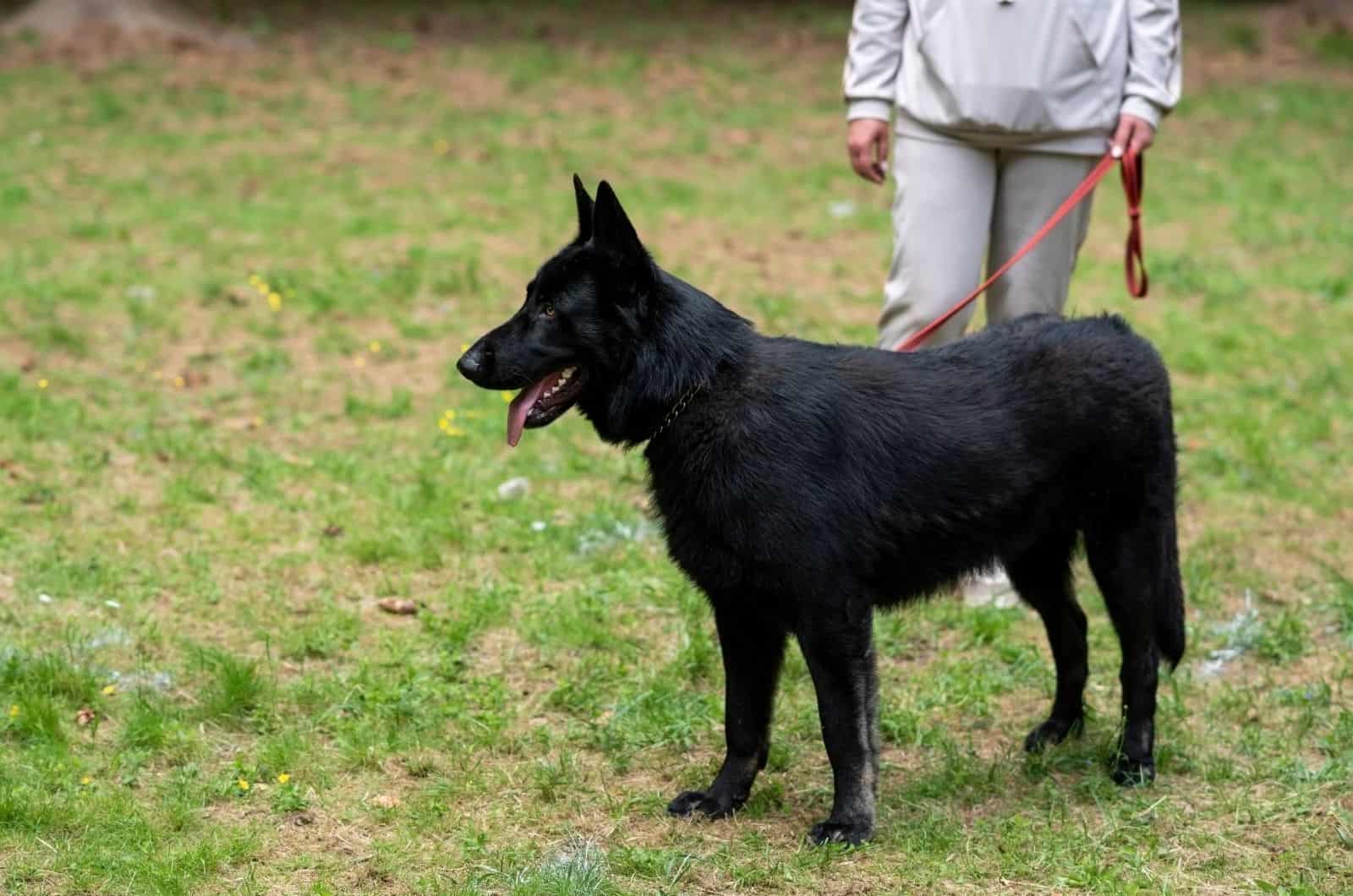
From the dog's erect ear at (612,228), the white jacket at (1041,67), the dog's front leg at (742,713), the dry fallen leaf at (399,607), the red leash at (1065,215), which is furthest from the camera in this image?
the dry fallen leaf at (399,607)

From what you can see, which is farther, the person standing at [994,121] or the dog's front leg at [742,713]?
the person standing at [994,121]

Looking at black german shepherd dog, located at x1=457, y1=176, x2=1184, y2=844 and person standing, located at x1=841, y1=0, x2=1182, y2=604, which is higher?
person standing, located at x1=841, y1=0, x2=1182, y2=604

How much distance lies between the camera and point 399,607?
5.51 metres

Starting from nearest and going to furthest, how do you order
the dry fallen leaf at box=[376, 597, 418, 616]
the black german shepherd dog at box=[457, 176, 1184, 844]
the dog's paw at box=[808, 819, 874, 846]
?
the black german shepherd dog at box=[457, 176, 1184, 844], the dog's paw at box=[808, 819, 874, 846], the dry fallen leaf at box=[376, 597, 418, 616]

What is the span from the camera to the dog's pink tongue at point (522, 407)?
4012 millimetres

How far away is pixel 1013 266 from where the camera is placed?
534 centimetres

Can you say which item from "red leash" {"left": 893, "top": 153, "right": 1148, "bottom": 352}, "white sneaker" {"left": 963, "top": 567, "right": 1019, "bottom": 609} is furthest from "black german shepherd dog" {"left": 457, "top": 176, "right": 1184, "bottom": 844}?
"white sneaker" {"left": 963, "top": 567, "right": 1019, "bottom": 609}

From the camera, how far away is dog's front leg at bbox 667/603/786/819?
4.28 m

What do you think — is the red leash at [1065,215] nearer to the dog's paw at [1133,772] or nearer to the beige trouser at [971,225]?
the beige trouser at [971,225]

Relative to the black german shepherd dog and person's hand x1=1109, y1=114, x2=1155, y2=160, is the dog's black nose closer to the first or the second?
the black german shepherd dog

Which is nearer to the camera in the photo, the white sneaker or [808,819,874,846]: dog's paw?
→ [808,819,874,846]: dog's paw

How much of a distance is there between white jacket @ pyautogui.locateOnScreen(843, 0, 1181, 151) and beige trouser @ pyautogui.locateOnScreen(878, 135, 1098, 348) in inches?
3.9

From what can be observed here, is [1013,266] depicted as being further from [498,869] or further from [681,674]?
[498,869]

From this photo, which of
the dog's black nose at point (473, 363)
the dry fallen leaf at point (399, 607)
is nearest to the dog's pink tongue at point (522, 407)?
the dog's black nose at point (473, 363)
